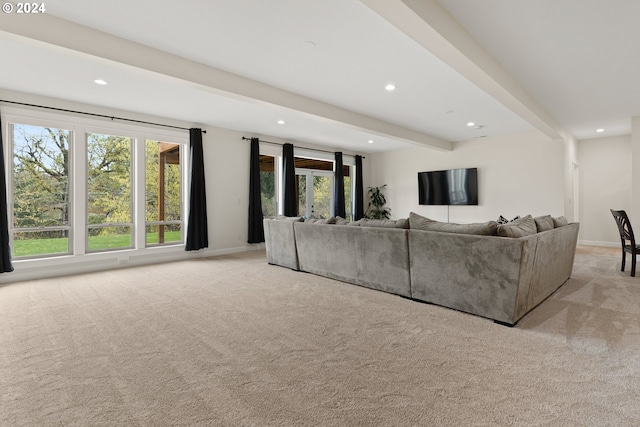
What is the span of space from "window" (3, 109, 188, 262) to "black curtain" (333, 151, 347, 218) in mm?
4064

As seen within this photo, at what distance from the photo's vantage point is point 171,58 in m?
3.22

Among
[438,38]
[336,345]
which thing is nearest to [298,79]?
[438,38]

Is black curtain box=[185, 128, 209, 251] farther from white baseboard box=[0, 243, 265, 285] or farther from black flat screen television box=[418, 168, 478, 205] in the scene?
black flat screen television box=[418, 168, 478, 205]

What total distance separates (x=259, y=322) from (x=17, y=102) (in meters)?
4.71

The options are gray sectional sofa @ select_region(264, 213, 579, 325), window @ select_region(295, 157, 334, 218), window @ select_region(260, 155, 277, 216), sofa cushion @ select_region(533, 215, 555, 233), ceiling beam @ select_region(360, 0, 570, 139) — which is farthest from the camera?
window @ select_region(295, 157, 334, 218)

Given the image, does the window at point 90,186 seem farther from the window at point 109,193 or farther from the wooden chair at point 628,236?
the wooden chair at point 628,236

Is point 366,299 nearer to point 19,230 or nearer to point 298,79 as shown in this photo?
point 298,79

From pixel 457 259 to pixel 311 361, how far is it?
1.66 m

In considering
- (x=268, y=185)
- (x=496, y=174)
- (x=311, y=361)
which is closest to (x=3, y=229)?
(x=268, y=185)

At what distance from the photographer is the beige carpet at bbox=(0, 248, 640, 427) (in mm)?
1550

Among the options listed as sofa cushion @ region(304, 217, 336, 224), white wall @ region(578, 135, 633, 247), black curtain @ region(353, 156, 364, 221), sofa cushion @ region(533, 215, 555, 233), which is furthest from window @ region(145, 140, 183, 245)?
white wall @ region(578, 135, 633, 247)

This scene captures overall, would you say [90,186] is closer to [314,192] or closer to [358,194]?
[314,192]

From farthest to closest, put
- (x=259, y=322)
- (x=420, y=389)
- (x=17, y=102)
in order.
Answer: (x=17, y=102) → (x=259, y=322) → (x=420, y=389)

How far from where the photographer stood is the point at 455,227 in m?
3.00
